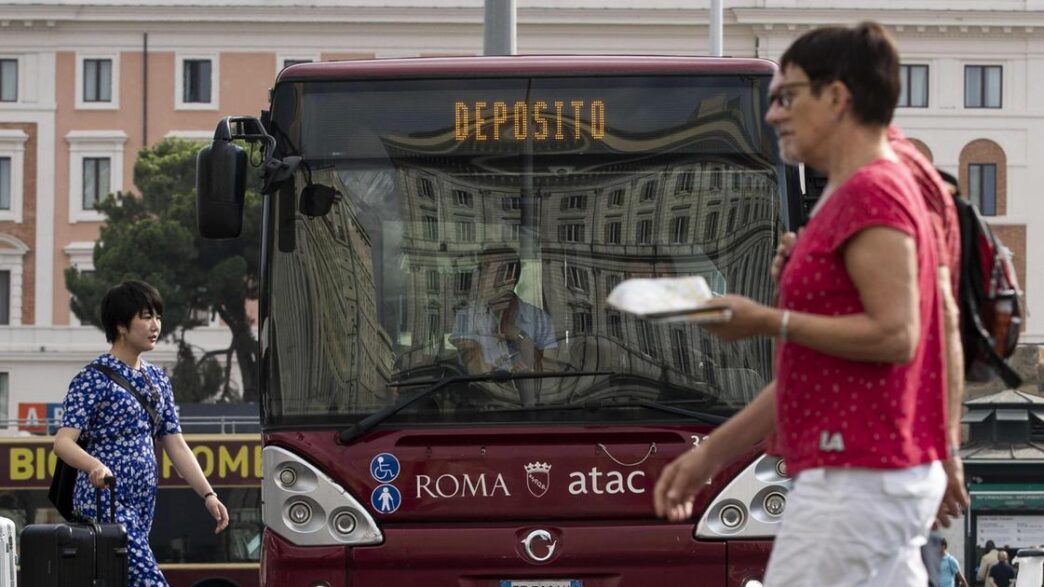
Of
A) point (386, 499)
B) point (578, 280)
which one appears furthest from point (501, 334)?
point (386, 499)

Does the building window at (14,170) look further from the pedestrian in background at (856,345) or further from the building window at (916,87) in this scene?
the pedestrian in background at (856,345)

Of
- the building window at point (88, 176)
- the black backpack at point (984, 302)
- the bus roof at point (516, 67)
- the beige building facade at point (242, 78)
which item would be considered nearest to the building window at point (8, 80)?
the beige building facade at point (242, 78)

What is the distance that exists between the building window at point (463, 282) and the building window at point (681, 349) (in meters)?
0.74

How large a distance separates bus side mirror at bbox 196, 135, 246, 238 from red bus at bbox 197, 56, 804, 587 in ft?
0.04

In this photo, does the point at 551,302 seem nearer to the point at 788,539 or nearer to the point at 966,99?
the point at 788,539

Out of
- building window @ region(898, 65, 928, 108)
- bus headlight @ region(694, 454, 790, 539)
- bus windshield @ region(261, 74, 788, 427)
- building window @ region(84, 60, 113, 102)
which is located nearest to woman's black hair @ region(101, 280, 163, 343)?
bus windshield @ region(261, 74, 788, 427)

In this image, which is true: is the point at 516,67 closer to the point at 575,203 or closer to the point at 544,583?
the point at 575,203

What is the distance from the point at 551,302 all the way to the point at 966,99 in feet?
200

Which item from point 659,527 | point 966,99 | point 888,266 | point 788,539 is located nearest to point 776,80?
point 888,266

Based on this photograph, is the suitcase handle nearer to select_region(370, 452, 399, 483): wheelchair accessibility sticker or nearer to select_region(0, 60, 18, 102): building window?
select_region(370, 452, 399, 483): wheelchair accessibility sticker

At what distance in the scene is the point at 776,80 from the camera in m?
4.12

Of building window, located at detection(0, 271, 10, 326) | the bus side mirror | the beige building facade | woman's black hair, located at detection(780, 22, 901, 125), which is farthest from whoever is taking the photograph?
building window, located at detection(0, 271, 10, 326)

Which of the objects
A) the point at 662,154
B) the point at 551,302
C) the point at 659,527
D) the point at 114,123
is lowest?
the point at 659,527

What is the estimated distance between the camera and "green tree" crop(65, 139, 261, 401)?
181 ft
